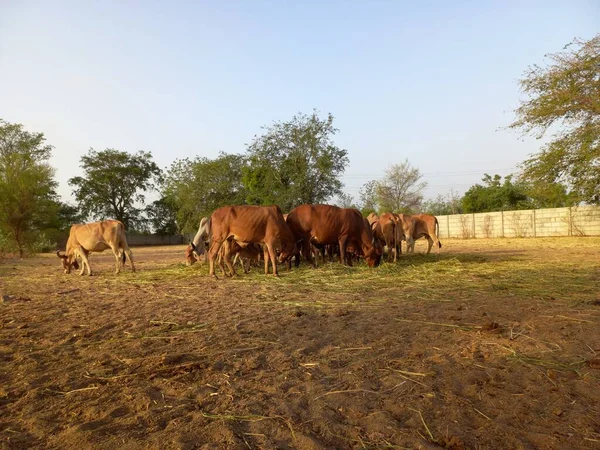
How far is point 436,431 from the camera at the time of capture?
2.55 metres

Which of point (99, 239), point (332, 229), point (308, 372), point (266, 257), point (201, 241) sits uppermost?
point (332, 229)

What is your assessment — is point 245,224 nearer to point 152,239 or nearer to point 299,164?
point 299,164

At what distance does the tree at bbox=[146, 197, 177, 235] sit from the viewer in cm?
5394

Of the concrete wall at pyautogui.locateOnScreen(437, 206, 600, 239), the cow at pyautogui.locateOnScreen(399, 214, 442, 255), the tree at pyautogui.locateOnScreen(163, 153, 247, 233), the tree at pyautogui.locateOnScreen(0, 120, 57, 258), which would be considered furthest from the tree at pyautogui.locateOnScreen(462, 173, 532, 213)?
the tree at pyautogui.locateOnScreen(0, 120, 57, 258)

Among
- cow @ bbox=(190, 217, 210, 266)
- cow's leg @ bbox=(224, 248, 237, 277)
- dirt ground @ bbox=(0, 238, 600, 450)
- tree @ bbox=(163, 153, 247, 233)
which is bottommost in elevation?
dirt ground @ bbox=(0, 238, 600, 450)

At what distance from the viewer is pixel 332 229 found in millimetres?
12289

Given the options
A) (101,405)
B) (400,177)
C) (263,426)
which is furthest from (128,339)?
(400,177)

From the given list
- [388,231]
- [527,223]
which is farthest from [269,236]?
[527,223]

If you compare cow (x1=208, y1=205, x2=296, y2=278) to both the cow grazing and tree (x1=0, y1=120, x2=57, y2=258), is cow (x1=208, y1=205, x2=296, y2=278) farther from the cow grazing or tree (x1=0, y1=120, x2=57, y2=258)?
tree (x1=0, y1=120, x2=57, y2=258)

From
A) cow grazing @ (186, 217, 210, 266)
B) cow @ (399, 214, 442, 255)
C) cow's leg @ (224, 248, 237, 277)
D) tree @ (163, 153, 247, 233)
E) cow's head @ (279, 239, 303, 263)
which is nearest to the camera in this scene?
cow's leg @ (224, 248, 237, 277)

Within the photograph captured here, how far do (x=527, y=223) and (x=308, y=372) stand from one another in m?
31.1

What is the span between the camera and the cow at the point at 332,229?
12.2 m

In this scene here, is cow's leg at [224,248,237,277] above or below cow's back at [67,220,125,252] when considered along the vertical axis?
below

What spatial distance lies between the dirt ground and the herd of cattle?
→ 378 centimetres
